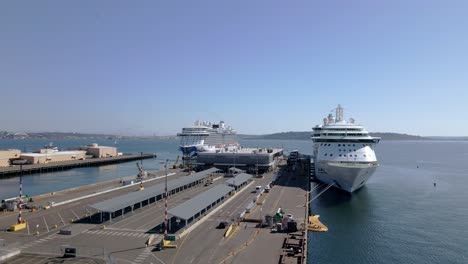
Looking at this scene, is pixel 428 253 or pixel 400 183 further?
pixel 400 183

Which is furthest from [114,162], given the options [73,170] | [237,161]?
[237,161]

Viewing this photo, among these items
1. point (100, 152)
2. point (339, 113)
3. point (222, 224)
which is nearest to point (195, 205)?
point (222, 224)

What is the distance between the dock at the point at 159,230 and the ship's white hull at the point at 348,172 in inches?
443

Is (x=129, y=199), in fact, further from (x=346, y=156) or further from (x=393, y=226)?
(x=346, y=156)

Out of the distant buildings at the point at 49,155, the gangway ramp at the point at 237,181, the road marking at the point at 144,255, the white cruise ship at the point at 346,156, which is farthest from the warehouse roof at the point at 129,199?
the distant buildings at the point at 49,155

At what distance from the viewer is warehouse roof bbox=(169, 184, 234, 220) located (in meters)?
35.2

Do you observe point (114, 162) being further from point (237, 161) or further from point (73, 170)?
point (237, 161)

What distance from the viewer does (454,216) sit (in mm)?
53562

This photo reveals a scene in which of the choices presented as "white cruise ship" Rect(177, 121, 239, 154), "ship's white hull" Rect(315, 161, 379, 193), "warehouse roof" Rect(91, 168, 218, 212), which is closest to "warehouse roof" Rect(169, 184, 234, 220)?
"warehouse roof" Rect(91, 168, 218, 212)

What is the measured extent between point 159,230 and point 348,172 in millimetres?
37809

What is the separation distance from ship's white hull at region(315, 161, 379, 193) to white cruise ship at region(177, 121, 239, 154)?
5501 cm

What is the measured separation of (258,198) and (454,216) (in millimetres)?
31366

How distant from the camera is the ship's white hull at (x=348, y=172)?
59.3 metres

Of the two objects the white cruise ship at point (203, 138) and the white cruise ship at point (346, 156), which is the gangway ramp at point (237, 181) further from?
the white cruise ship at point (203, 138)
